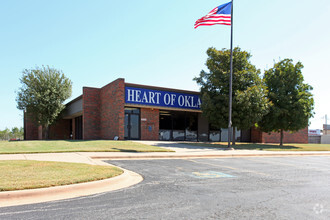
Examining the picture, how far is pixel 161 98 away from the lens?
76.4 feet

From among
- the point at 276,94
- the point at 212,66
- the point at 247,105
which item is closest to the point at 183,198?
the point at 247,105

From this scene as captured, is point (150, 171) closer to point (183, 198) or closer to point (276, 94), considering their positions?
point (183, 198)

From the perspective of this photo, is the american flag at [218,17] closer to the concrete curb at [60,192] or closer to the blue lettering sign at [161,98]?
the blue lettering sign at [161,98]

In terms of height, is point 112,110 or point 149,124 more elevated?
point 112,110

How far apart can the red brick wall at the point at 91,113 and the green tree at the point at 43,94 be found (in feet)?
19.0

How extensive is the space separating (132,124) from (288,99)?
14.1 m

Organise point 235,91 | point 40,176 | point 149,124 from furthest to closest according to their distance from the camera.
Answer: point 149,124
point 235,91
point 40,176

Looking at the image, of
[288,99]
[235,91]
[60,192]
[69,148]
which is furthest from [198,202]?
[288,99]

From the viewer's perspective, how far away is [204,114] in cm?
2155

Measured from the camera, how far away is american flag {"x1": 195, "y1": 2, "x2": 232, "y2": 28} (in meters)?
17.6

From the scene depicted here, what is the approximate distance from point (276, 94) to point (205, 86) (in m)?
6.84

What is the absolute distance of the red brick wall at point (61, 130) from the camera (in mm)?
35031

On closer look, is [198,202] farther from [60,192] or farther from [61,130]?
[61,130]

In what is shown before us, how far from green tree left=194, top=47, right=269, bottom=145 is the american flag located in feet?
13.4
